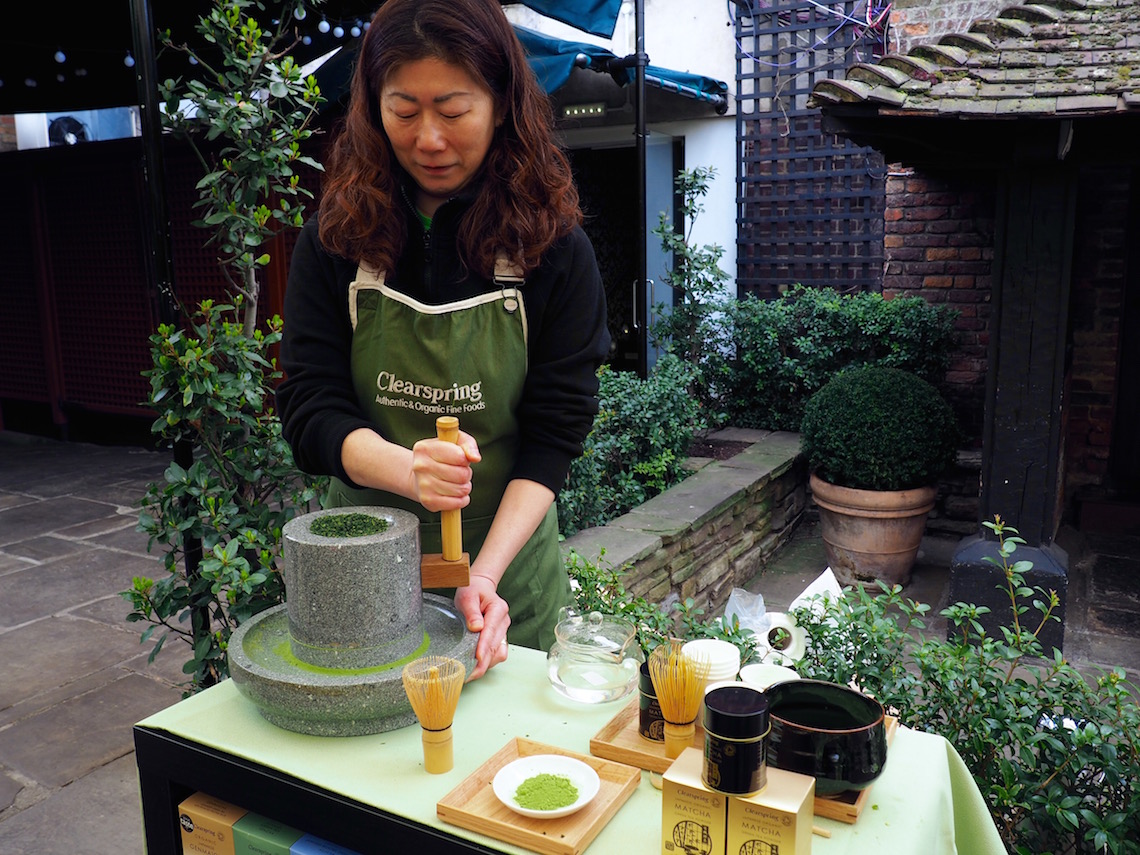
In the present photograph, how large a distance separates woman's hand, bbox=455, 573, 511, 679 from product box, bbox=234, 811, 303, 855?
0.35 m

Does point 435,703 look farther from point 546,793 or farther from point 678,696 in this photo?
point 678,696

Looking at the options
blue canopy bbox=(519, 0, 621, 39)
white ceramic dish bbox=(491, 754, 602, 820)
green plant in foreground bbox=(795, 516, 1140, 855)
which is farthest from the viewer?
blue canopy bbox=(519, 0, 621, 39)

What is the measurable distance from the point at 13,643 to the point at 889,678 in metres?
3.94

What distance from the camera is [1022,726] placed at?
2180mm

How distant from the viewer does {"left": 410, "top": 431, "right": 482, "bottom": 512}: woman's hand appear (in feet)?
4.50

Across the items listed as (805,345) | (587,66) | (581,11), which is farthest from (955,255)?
(581,11)

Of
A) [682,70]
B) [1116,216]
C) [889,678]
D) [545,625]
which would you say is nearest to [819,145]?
[682,70]

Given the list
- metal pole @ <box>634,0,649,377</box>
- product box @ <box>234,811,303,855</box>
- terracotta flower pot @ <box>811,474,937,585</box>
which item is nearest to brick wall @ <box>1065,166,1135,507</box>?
terracotta flower pot @ <box>811,474,937,585</box>

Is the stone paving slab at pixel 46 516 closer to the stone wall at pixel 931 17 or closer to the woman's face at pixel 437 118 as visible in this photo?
the woman's face at pixel 437 118

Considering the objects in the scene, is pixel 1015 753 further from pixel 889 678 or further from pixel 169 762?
pixel 169 762

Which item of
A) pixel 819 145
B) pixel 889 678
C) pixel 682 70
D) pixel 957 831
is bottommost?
pixel 889 678

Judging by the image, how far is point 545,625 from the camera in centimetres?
201

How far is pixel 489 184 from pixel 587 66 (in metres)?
4.60

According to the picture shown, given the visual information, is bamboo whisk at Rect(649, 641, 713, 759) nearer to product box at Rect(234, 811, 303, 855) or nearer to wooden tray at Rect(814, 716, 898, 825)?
wooden tray at Rect(814, 716, 898, 825)
